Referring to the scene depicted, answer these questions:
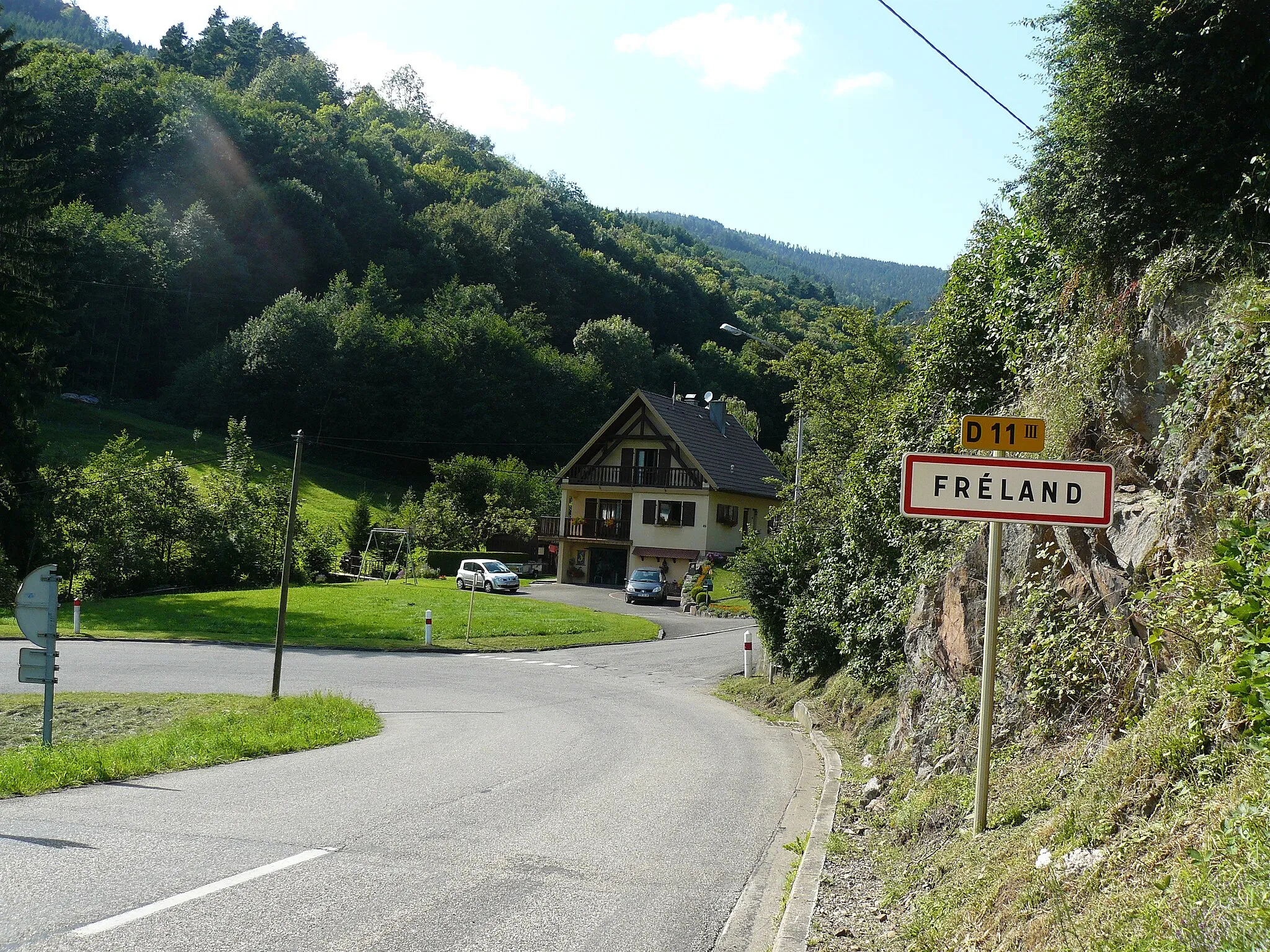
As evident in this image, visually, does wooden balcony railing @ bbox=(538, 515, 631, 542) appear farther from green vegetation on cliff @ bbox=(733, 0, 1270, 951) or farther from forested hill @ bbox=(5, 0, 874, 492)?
green vegetation on cliff @ bbox=(733, 0, 1270, 951)

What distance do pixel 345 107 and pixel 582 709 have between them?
138966 mm

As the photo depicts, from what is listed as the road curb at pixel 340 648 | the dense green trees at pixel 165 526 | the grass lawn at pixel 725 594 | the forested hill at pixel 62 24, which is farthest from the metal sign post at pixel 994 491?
the forested hill at pixel 62 24

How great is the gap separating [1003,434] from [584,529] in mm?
50625

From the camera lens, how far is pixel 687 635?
3444 cm

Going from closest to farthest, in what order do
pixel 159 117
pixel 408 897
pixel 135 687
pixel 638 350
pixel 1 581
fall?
pixel 408 897 → pixel 135 687 → pixel 1 581 → pixel 159 117 → pixel 638 350

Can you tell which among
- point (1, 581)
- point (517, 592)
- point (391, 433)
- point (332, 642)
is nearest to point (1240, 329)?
point (332, 642)

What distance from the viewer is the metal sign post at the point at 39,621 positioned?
36.1ft

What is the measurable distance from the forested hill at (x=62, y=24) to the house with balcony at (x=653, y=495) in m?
132

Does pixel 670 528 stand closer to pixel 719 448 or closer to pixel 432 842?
pixel 719 448

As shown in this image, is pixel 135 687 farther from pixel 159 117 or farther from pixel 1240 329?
pixel 159 117

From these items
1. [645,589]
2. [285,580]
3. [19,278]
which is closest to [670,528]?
[645,589]

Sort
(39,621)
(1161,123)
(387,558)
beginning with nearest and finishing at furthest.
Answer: (1161,123)
(39,621)
(387,558)

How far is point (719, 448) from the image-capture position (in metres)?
57.2

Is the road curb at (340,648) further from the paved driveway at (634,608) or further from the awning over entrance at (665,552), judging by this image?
the awning over entrance at (665,552)
